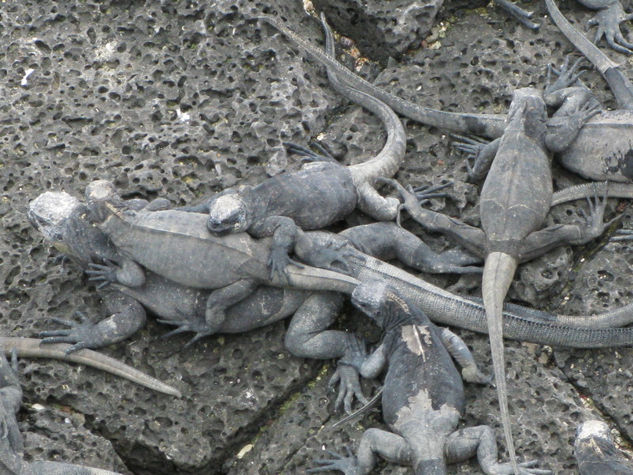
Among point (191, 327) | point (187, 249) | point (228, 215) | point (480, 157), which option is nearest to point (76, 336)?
point (191, 327)

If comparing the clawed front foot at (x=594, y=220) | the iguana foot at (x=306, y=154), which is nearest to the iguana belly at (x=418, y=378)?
the clawed front foot at (x=594, y=220)

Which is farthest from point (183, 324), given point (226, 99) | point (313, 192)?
point (226, 99)

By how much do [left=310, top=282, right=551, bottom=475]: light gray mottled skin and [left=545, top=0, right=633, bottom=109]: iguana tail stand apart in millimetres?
2527

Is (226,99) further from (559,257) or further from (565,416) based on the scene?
(565,416)

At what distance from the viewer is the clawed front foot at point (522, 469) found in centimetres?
593

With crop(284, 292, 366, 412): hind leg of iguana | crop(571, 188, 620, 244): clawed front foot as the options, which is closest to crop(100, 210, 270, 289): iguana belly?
crop(284, 292, 366, 412): hind leg of iguana

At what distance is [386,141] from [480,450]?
2707 millimetres

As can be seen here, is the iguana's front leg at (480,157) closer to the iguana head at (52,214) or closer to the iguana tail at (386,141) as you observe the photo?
the iguana tail at (386,141)

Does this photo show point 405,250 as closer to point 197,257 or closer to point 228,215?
point 228,215

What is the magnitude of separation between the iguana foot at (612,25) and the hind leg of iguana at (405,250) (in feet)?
7.90

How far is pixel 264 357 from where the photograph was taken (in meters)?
6.82

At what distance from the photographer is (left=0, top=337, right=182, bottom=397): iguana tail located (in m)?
6.70

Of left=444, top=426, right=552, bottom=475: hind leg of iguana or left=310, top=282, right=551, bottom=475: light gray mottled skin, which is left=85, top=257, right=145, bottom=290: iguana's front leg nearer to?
left=310, top=282, right=551, bottom=475: light gray mottled skin

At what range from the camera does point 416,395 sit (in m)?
6.21
